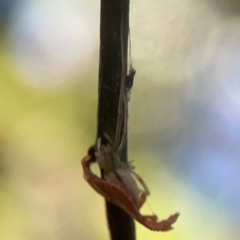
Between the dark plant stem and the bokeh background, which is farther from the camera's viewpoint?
the bokeh background

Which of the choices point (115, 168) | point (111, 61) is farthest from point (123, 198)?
point (111, 61)

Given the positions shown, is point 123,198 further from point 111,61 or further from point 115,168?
point 111,61

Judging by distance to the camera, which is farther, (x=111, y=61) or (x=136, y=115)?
(x=136, y=115)

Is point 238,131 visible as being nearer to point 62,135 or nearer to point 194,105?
point 194,105

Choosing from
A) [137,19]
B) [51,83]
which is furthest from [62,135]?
[137,19]

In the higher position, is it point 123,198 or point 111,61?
point 111,61

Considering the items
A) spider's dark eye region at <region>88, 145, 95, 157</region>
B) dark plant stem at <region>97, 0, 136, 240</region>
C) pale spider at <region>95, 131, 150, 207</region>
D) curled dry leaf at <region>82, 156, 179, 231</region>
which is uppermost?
dark plant stem at <region>97, 0, 136, 240</region>
